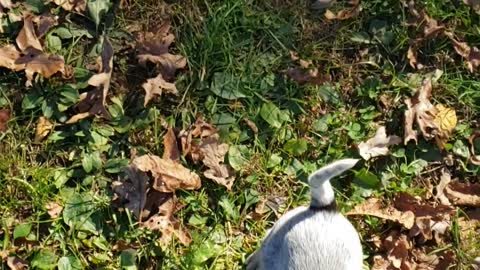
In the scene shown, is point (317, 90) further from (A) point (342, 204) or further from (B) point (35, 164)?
(B) point (35, 164)

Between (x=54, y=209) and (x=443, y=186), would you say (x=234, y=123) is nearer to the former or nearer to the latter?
(x=54, y=209)

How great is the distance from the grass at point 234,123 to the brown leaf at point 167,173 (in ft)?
0.21

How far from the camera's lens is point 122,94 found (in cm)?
398

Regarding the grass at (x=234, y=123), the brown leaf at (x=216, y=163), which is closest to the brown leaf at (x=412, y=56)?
the grass at (x=234, y=123)

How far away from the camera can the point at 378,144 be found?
402cm

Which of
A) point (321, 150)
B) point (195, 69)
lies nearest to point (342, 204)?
point (321, 150)

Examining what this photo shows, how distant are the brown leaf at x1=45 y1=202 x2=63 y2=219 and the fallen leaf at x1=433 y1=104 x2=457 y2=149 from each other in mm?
1929

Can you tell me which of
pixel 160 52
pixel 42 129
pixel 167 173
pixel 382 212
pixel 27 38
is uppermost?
pixel 27 38

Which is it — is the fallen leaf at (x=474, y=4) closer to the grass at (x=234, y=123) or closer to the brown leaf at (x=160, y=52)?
the grass at (x=234, y=123)

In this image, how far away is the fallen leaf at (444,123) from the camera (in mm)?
4062

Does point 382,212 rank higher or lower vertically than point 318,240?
lower

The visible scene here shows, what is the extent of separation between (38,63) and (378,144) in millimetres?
1750

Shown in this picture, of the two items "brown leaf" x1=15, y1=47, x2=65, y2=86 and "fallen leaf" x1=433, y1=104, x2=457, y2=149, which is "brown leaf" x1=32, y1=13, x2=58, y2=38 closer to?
"brown leaf" x1=15, y1=47, x2=65, y2=86

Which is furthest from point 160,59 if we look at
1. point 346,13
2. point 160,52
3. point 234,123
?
point 346,13
